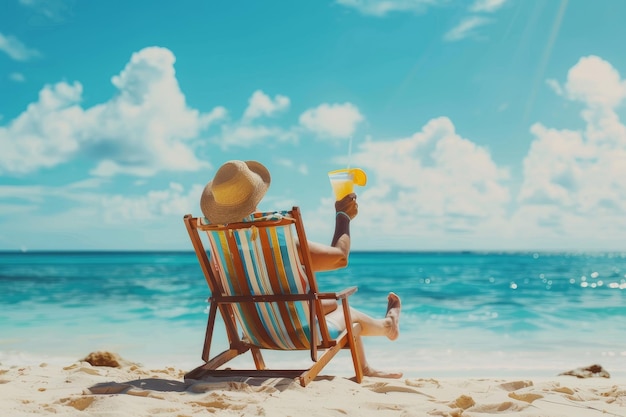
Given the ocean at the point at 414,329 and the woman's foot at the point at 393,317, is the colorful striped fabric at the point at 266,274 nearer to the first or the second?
the woman's foot at the point at 393,317

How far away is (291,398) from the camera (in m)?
3.03

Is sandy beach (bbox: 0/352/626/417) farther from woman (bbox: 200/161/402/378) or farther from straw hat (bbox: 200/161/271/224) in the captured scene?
straw hat (bbox: 200/161/271/224)

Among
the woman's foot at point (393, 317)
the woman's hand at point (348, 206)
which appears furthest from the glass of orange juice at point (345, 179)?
the woman's foot at point (393, 317)

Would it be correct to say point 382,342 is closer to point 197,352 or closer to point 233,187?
Result: point 197,352

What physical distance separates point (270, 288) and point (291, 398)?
67 centimetres

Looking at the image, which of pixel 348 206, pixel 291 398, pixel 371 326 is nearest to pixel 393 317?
pixel 371 326

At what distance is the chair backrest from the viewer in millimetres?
3291

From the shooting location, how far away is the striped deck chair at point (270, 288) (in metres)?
3.30

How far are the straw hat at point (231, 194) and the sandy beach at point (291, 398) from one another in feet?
2.99

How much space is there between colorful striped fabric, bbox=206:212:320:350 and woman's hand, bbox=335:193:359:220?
433mm

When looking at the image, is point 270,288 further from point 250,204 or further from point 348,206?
point 348,206

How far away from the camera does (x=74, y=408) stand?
9.44 feet

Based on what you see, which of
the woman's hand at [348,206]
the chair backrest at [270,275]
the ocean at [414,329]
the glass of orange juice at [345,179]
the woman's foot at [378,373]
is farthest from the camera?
the ocean at [414,329]

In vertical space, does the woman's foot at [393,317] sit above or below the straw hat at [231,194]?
below
